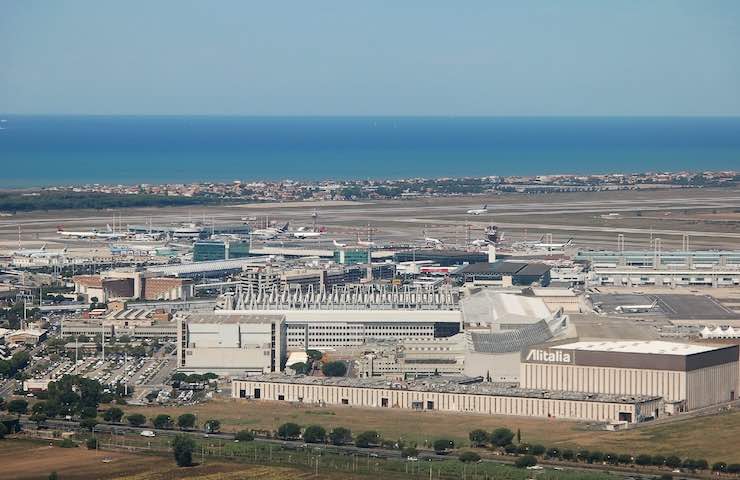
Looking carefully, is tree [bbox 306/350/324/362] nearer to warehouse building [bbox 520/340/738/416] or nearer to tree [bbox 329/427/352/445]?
warehouse building [bbox 520/340/738/416]

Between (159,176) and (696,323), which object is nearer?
(696,323)

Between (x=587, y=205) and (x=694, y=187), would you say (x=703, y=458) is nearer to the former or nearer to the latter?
Result: (x=587, y=205)

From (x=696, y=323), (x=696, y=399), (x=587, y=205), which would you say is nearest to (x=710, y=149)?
(x=587, y=205)

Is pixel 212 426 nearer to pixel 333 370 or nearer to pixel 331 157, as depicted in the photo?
pixel 333 370

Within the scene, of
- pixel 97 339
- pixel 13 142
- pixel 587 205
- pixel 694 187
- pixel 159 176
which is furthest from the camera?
pixel 13 142

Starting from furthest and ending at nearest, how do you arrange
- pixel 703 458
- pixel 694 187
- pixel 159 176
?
1. pixel 159 176
2. pixel 694 187
3. pixel 703 458

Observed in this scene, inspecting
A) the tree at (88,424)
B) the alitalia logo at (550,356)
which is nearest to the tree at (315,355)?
the alitalia logo at (550,356)

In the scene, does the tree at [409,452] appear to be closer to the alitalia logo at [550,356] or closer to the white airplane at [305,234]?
the alitalia logo at [550,356]
